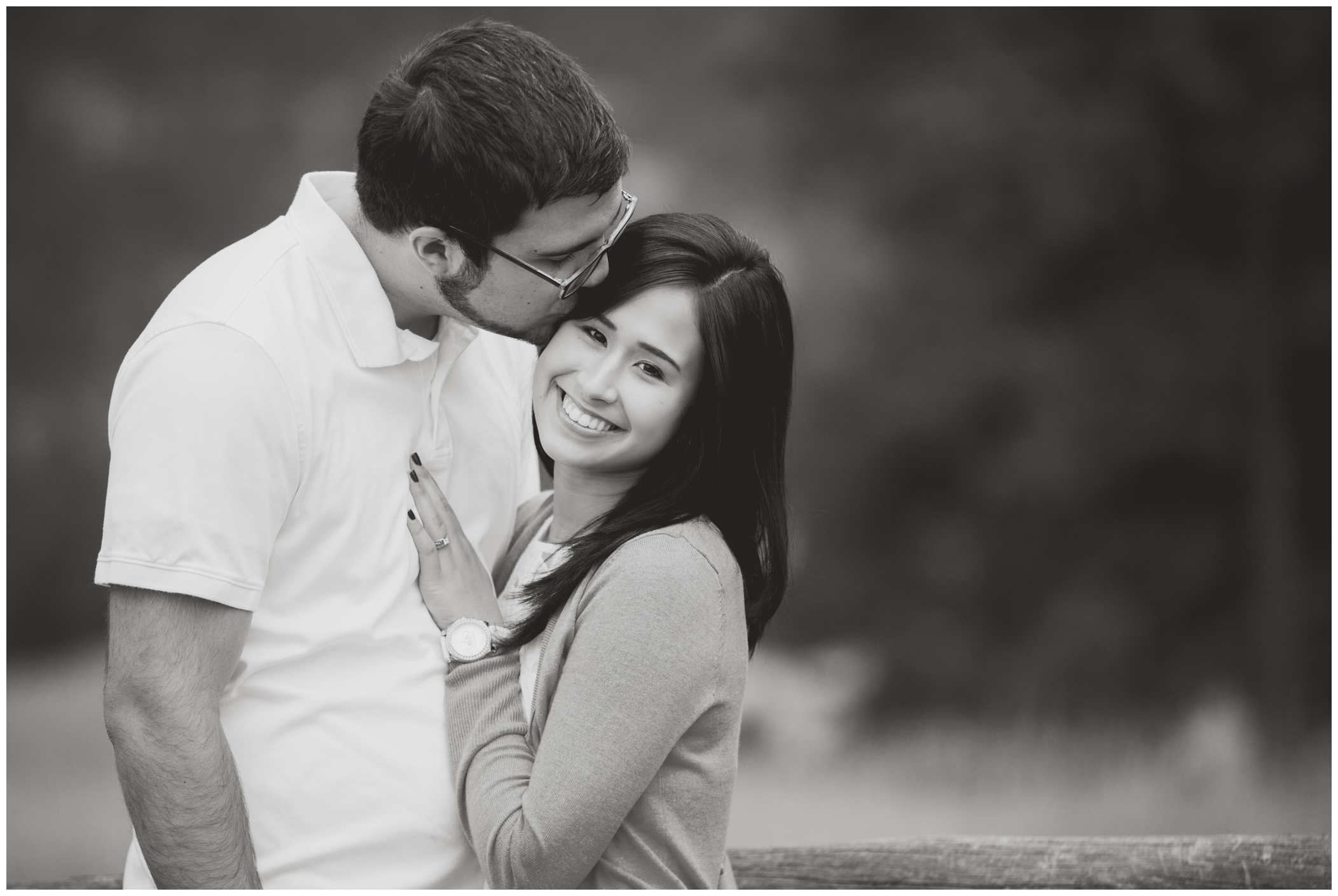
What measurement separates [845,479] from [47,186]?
326 centimetres

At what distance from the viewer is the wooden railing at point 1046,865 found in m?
2.01

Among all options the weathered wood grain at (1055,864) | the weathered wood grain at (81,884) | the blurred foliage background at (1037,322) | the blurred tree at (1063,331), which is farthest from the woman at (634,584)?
the blurred tree at (1063,331)

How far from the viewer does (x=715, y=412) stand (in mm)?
1628

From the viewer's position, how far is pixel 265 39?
4691mm

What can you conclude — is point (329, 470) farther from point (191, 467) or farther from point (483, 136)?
point (483, 136)

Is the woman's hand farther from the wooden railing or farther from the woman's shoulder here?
the wooden railing

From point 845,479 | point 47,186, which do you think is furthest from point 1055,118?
point 47,186

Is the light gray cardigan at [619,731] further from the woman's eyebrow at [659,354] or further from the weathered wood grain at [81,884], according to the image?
the weathered wood grain at [81,884]

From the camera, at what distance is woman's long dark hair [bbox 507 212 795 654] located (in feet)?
5.23

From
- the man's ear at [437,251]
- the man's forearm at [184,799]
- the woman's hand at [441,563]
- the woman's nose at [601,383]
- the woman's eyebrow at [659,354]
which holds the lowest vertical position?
the man's forearm at [184,799]

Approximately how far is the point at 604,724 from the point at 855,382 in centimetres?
378

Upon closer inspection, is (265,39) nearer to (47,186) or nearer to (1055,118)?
(47,186)

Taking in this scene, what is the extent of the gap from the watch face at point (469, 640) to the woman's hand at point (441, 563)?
23 millimetres

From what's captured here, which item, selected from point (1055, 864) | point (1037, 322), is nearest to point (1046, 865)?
point (1055, 864)
